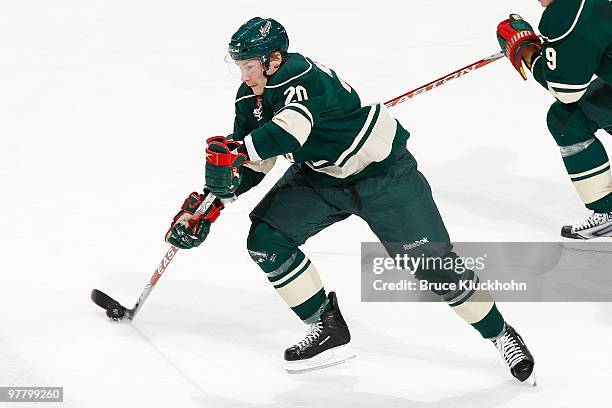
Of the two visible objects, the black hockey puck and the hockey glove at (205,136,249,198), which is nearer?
the hockey glove at (205,136,249,198)

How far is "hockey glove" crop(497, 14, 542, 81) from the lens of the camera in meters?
4.16

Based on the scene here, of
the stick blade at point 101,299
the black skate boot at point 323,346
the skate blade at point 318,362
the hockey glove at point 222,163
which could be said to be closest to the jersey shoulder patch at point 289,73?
the hockey glove at point 222,163

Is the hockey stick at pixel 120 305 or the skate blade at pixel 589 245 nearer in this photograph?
the hockey stick at pixel 120 305

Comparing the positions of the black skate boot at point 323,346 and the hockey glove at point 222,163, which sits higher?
the hockey glove at point 222,163

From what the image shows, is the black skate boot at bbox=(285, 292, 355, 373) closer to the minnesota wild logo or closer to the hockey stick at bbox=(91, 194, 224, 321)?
the hockey stick at bbox=(91, 194, 224, 321)

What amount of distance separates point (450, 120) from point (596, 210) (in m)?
1.38

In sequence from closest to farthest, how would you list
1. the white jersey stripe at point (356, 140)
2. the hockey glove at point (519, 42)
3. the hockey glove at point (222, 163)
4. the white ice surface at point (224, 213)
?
the hockey glove at point (222, 163)
the white jersey stripe at point (356, 140)
the white ice surface at point (224, 213)
the hockey glove at point (519, 42)

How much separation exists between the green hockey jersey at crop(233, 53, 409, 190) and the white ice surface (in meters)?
0.71

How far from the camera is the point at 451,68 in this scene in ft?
20.4

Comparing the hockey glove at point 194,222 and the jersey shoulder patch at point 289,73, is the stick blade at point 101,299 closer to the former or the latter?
the hockey glove at point 194,222

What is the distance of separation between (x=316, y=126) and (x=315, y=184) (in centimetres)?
25

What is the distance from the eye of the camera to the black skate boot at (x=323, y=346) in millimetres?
3537

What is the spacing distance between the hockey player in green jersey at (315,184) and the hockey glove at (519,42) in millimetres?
910

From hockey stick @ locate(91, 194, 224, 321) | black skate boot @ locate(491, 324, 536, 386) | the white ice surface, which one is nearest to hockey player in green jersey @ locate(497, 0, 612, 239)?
the white ice surface
